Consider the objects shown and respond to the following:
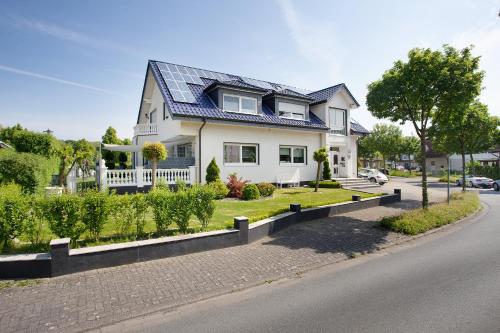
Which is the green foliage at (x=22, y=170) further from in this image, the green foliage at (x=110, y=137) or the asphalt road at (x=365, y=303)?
the green foliage at (x=110, y=137)

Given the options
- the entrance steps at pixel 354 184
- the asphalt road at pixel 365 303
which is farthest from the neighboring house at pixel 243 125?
the asphalt road at pixel 365 303

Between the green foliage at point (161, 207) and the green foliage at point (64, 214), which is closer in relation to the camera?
the green foliage at point (64, 214)

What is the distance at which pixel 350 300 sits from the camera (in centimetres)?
459

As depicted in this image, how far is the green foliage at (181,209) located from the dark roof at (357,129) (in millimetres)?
19651

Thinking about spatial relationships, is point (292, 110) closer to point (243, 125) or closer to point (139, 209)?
point (243, 125)

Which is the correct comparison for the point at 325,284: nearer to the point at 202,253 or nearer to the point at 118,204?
the point at 202,253

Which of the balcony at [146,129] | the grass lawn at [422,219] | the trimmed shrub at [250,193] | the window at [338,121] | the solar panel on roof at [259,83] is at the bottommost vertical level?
the grass lawn at [422,219]

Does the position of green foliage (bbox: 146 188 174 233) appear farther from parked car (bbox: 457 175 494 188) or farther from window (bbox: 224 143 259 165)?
parked car (bbox: 457 175 494 188)

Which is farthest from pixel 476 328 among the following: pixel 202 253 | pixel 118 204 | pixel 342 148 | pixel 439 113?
pixel 342 148

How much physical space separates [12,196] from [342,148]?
2195 cm

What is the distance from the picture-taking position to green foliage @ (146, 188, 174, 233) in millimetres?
6801

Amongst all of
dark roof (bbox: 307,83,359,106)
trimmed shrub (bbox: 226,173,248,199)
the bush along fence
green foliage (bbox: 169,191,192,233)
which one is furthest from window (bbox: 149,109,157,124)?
the bush along fence

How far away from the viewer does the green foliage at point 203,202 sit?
7.41m

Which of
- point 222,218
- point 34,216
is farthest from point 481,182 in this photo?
point 34,216
